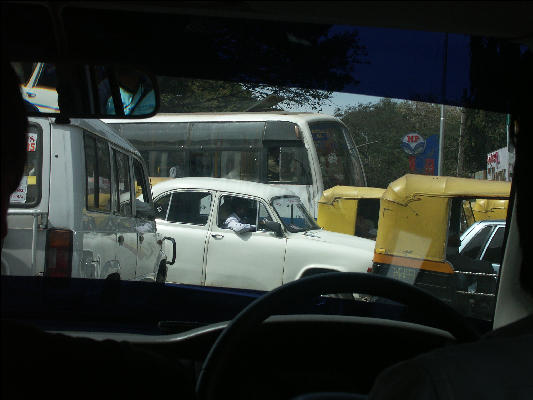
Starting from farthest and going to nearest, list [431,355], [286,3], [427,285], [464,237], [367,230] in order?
1. [367,230]
2. [464,237]
3. [427,285]
4. [286,3]
5. [431,355]

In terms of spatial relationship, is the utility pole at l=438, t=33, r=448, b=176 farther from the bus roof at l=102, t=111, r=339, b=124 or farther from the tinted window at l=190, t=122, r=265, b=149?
the tinted window at l=190, t=122, r=265, b=149

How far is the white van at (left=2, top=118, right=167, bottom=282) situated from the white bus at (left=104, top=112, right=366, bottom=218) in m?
0.34

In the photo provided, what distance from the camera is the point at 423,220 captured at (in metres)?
3.65

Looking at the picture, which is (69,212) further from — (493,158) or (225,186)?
(493,158)

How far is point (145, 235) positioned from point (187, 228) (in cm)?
79

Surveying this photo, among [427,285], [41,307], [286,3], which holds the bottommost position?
A: [41,307]

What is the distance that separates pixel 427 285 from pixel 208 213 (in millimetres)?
1820

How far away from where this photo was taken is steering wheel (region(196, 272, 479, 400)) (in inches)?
64.0

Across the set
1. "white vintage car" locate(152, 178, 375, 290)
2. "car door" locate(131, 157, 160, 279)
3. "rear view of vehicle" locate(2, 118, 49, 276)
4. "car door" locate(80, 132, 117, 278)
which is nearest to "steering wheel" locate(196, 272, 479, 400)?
"white vintage car" locate(152, 178, 375, 290)

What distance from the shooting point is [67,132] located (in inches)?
159

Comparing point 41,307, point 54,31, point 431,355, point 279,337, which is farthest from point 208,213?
point 431,355

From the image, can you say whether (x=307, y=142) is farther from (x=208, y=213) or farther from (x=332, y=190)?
(x=208, y=213)

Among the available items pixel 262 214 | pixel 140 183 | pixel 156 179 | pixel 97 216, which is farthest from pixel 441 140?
pixel 140 183

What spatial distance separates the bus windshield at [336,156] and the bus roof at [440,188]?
0.71 ft
